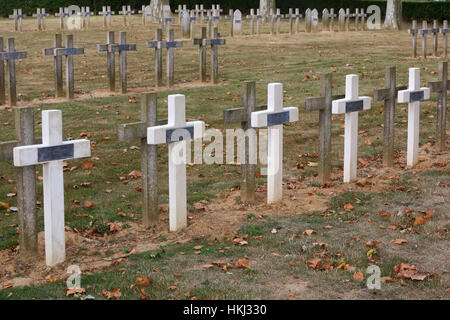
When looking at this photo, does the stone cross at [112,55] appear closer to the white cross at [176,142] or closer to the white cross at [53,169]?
the white cross at [176,142]

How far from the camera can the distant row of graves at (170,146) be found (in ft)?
23.6

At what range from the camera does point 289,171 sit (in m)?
11.5

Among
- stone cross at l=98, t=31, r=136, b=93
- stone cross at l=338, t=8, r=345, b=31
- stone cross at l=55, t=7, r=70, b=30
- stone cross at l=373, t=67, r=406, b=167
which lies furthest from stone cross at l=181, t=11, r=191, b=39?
stone cross at l=373, t=67, r=406, b=167

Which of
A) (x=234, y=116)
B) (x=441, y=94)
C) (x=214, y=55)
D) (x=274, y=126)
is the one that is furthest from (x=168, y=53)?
(x=234, y=116)

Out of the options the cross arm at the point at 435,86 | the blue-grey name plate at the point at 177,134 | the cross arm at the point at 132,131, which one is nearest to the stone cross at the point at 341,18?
the cross arm at the point at 435,86

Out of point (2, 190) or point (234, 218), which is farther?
point (2, 190)

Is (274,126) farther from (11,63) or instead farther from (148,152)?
(11,63)

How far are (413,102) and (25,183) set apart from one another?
21.1 feet

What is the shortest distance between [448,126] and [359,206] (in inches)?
253

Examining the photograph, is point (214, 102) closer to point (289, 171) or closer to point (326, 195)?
point (289, 171)

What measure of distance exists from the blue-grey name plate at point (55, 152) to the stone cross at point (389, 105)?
17.3 feet

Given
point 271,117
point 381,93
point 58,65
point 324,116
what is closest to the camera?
point 271,117

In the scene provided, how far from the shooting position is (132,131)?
798 cm

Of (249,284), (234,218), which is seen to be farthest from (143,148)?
(249,284)
